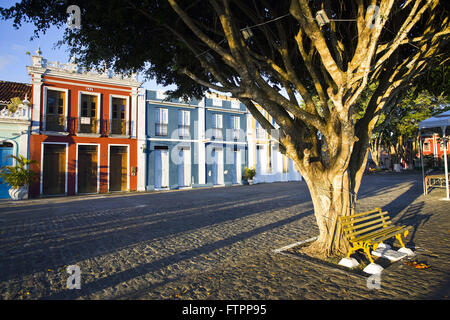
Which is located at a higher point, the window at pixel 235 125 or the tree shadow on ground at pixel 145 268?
the window at pixel 235 125

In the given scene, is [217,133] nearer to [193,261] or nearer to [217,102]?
[217,102]

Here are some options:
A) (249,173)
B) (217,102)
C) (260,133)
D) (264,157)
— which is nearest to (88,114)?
(217,102)

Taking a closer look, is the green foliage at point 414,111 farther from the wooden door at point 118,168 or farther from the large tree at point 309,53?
the wooden door at point 118,168

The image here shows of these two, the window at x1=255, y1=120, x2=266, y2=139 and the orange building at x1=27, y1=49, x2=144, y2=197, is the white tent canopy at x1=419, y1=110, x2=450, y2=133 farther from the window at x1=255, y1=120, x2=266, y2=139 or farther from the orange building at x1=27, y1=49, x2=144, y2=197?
the orange building at x1=27, y1=49, x2=144, y2=197

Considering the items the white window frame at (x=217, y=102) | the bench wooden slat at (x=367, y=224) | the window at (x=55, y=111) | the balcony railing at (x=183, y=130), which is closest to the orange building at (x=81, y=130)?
the window at (x=55, y=111)

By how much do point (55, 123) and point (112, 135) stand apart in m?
3.03

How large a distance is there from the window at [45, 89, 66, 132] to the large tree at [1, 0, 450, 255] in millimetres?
10949

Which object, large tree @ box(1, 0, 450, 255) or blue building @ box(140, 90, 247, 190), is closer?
large tree @ box(1, 0, 450, 255)

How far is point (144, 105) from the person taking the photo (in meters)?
17.3

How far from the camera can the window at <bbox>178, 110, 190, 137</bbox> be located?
18.9 metres

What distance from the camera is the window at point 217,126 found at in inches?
806

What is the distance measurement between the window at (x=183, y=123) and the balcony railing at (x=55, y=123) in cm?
724

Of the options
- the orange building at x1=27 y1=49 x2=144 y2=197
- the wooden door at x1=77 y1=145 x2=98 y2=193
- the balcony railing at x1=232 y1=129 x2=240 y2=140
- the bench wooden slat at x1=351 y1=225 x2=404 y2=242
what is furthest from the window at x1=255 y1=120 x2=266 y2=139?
the bench wooden slat at x1=351 y1=225 x2=404 y2=242
